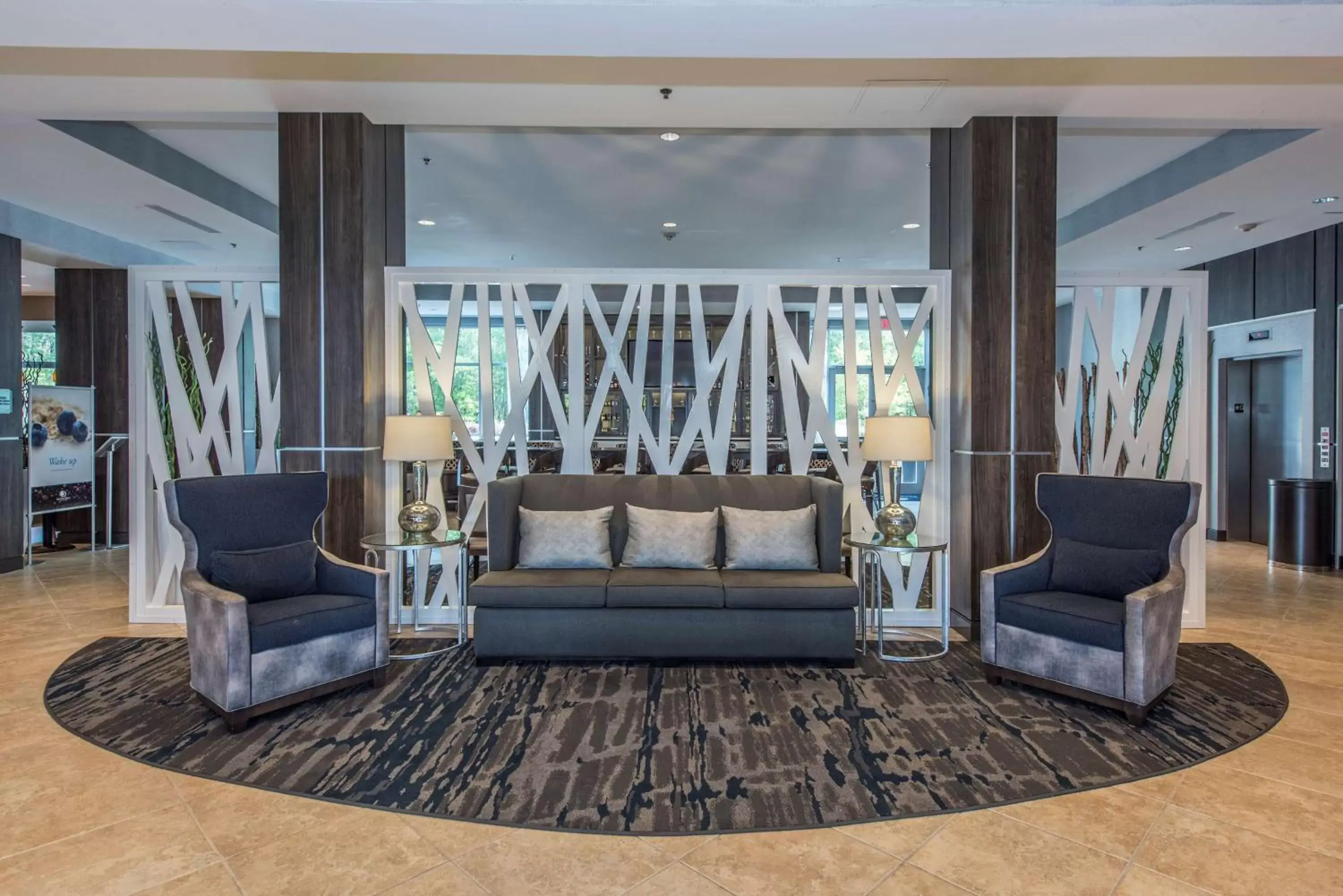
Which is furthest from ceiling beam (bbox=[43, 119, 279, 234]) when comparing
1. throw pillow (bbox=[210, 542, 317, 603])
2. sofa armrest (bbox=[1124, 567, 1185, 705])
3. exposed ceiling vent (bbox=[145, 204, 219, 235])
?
sofa armrest (bbox=[1124, 567, 1185, 705])

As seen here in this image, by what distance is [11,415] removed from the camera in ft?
21.5

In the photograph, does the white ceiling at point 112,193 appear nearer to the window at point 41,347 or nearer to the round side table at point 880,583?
the window at point 41,347

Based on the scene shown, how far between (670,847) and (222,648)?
7.08ft

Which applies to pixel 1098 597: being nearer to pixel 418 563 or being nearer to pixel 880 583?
pixel 880 583

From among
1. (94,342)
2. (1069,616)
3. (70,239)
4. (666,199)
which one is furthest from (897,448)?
(94,342)

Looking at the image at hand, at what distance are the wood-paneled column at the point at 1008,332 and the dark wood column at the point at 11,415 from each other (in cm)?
796

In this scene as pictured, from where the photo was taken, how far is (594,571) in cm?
417

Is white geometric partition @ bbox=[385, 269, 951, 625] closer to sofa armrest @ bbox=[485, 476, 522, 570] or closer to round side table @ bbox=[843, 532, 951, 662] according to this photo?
round side table @ bbox=[843, 532, 951, 662]

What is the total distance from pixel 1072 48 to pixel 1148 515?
2.29 metres

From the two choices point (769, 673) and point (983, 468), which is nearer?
point (769, 673)

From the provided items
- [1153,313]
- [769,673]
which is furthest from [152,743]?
[1153,313]

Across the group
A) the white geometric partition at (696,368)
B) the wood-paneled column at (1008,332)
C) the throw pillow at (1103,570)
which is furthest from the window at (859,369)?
the throw pillow at (1103,570)

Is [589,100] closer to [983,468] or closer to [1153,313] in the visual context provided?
[983,468]

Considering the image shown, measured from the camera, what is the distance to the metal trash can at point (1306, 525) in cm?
661
